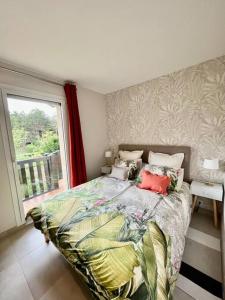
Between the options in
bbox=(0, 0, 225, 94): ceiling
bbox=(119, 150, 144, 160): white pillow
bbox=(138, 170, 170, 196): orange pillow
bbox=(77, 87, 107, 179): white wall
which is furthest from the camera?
bbox=(77, 87, 107, 179): white wall

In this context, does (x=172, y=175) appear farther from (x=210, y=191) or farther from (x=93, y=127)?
(x=93, y=127)

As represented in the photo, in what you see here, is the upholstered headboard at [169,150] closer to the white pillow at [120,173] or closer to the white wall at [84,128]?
the white pillow at [120,173]

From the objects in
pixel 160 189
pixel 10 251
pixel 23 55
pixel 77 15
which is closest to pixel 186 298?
pixel 160 189

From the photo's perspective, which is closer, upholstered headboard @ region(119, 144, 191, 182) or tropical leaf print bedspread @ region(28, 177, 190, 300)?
tropical leaf print bedspread @ region(28, 177, 190, 300)

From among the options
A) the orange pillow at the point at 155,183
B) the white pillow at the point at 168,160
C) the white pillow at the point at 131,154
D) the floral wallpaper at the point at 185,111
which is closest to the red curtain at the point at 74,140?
the white pillow at the point at 131,154

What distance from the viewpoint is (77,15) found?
1228 mm

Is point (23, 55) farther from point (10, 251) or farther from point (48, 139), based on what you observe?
point (10, 251)

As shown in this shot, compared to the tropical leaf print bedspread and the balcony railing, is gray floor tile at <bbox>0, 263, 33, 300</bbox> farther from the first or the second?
the balcony railing

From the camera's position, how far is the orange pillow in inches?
74.3

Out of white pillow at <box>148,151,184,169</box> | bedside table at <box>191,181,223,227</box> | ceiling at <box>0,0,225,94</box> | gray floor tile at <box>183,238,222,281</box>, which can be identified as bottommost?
gray floor tile at <box>183,238,222,281</box>

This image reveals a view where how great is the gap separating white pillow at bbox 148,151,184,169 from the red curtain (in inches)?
54.8

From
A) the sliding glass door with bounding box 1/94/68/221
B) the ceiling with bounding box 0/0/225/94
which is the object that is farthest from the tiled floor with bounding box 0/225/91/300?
the ceiling with bounding box 0/0/225/94

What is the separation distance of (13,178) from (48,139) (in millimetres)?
964

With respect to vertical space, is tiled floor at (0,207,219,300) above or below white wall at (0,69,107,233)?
below
